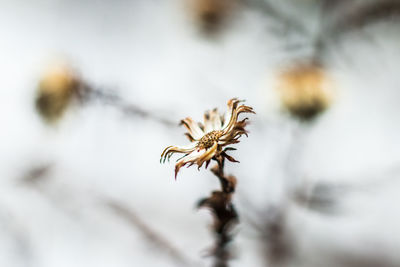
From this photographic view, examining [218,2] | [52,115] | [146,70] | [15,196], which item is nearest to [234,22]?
[218,2]

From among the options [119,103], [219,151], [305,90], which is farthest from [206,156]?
[119,103]

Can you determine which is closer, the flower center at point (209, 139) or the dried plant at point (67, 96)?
the flower center at point (209, 139)

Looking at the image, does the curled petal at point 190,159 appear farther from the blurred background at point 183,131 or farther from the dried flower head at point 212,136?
the blurred background at point 183,131

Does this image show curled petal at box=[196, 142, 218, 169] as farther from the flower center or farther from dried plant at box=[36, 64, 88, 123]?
dried plant at box=[36, 64, 88, 123]

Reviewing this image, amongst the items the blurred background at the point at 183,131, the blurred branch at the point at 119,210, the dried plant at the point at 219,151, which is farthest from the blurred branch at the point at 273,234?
the dried plant at the point at 219,151

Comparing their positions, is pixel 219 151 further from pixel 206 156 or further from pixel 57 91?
pixel 57 91

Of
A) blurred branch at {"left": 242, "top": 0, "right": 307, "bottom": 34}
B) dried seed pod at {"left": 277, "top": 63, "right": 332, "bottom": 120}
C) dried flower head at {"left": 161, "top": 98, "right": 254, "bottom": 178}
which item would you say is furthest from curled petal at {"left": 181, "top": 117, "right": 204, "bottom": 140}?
blurred branch at {"left": 242, "top": 0, "right": 307, "bottom": 34}
